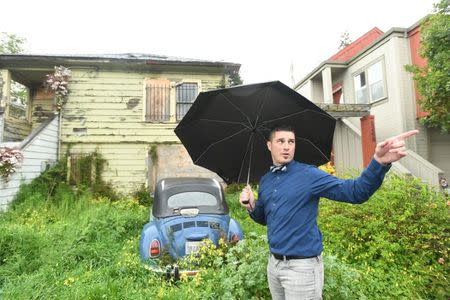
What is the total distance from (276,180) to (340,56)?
1745 centimetres

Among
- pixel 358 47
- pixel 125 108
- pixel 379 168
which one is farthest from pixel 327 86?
pixel 379 168

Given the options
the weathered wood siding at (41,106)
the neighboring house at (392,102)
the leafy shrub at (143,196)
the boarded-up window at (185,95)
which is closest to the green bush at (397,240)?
the neighboring house at (392,102)

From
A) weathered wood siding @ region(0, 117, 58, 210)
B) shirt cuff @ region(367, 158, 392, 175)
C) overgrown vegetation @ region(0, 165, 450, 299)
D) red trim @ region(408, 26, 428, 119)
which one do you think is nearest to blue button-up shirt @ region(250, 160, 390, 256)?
shirt cuff @ region(367, 158, 392, 175)

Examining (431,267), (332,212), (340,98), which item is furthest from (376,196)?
(340,98)

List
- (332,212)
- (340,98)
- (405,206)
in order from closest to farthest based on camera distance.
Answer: (405,206) → (332,212) → (340,98)

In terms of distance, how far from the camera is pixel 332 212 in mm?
5551

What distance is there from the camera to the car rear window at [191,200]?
17.6ft

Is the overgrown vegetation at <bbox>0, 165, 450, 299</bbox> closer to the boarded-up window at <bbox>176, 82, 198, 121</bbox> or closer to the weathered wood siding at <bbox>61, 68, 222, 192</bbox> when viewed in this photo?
the weathered wood siding at <bbox>61, 68, 222, 192</bbox>

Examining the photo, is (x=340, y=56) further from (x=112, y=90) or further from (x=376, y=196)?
(x=376, y=196)

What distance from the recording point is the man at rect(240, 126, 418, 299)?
2.08 meters

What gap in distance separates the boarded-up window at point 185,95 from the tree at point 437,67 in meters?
A: 7.61

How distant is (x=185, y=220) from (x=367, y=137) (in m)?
8.64

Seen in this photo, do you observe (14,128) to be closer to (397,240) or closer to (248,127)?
(248,127)

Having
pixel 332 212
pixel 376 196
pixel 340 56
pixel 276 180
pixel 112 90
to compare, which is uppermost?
pixel 340 56
